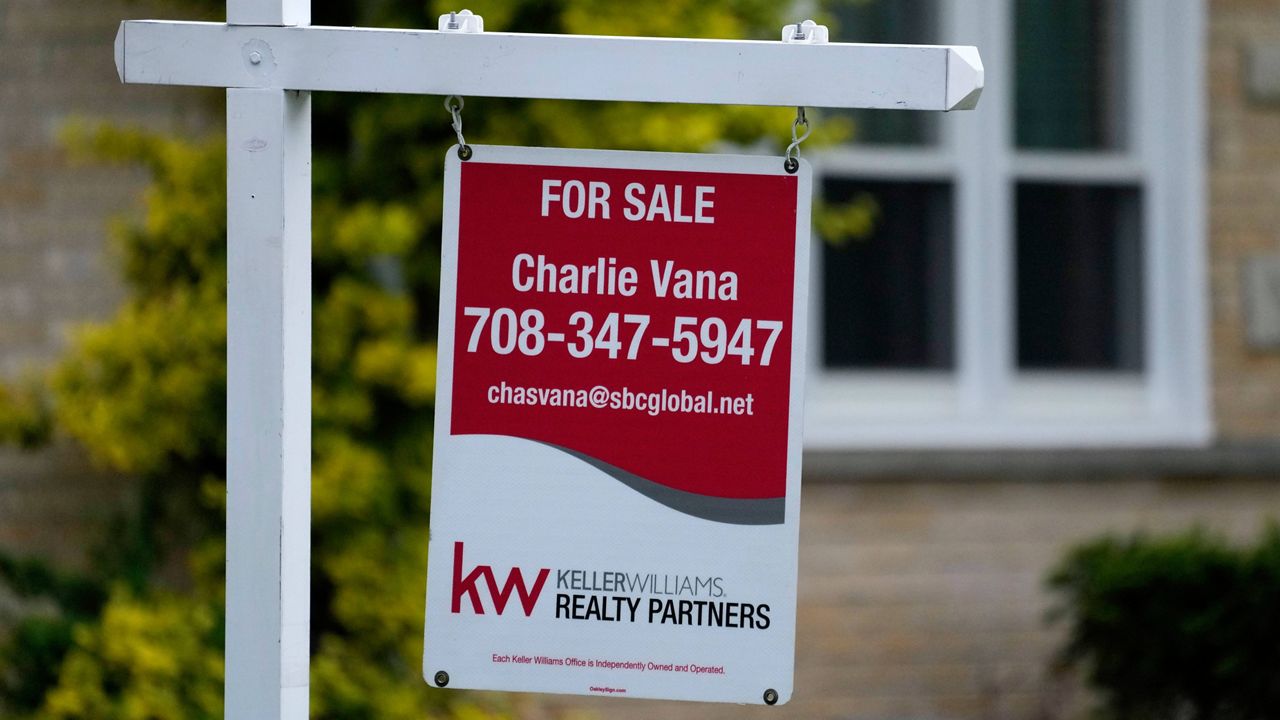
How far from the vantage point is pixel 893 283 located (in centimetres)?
539

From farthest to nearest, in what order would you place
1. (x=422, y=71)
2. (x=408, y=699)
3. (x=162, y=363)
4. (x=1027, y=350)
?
(x=1027, y=350) → (x=162, y=363) → (x=408, y=699) → (x=422, y=71)

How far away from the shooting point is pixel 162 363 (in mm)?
3750

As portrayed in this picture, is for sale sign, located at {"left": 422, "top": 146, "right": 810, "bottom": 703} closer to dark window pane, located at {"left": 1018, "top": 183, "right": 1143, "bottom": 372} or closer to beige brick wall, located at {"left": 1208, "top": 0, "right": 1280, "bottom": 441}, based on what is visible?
dark window pane, located at {"left": 1018, "top": 183, "right": 1143, "bottom": 372}

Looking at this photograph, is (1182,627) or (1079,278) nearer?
(1182,627)

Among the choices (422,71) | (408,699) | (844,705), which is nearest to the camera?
(422,71)

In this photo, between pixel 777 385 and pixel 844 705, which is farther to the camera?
pixel 844 705

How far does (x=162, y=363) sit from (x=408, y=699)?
1.13m

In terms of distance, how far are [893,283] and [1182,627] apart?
177 centimetres

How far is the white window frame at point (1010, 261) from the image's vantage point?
526 centimetres

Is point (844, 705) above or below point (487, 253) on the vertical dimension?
below

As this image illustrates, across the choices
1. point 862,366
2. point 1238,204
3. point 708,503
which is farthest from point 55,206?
point 1238,204

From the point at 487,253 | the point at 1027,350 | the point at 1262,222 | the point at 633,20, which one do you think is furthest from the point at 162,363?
the point at 1262,222

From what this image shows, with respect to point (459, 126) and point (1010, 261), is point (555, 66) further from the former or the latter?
point (1010, 261)

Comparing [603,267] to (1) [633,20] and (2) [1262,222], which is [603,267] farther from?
(2) [1262,222]
